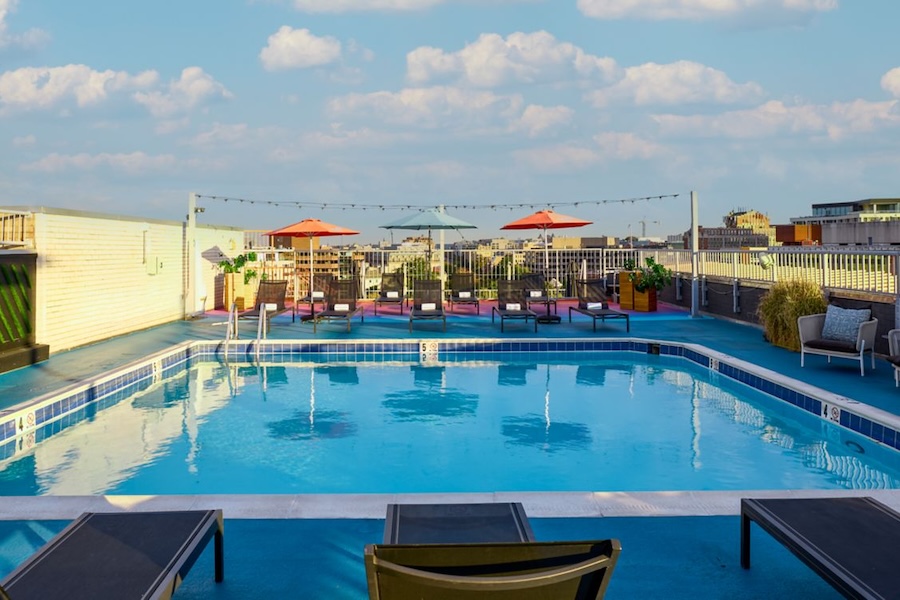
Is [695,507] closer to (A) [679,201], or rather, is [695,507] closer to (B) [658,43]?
(A) [679,201]

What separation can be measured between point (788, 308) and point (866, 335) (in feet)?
5.31

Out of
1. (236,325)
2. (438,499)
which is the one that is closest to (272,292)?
(236,325)

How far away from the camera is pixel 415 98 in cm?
2130

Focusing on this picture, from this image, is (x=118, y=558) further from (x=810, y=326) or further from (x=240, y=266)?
(x=240, y=266)

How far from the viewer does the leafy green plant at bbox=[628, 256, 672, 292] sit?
43.5ft

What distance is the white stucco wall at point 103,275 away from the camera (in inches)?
340

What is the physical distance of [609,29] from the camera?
16781mm

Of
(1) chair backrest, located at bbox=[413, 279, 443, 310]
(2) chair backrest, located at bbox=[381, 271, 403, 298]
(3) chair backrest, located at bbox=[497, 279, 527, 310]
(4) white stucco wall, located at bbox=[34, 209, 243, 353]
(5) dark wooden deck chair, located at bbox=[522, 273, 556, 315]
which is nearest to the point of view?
(4) white stucco wall, located at bbox=[34, 209, 243, 353]

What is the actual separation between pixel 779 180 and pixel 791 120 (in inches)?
477

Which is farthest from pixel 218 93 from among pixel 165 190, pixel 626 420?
pixel 626 420

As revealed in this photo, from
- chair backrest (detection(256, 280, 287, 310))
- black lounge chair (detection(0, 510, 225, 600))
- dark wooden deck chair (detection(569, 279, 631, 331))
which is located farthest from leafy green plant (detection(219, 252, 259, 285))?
black lounge chair (detection(0, 510, 225, 600))

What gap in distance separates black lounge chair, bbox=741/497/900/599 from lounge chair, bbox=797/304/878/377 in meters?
4.90

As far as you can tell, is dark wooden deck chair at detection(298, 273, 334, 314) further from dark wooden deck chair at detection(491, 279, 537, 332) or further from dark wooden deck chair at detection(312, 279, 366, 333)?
dark wooden deck chair at detection(491, 279, 537, 332)

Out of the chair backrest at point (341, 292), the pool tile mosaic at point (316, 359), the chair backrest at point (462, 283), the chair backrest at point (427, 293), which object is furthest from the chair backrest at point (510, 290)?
the chair backrest at point (341, 292)
